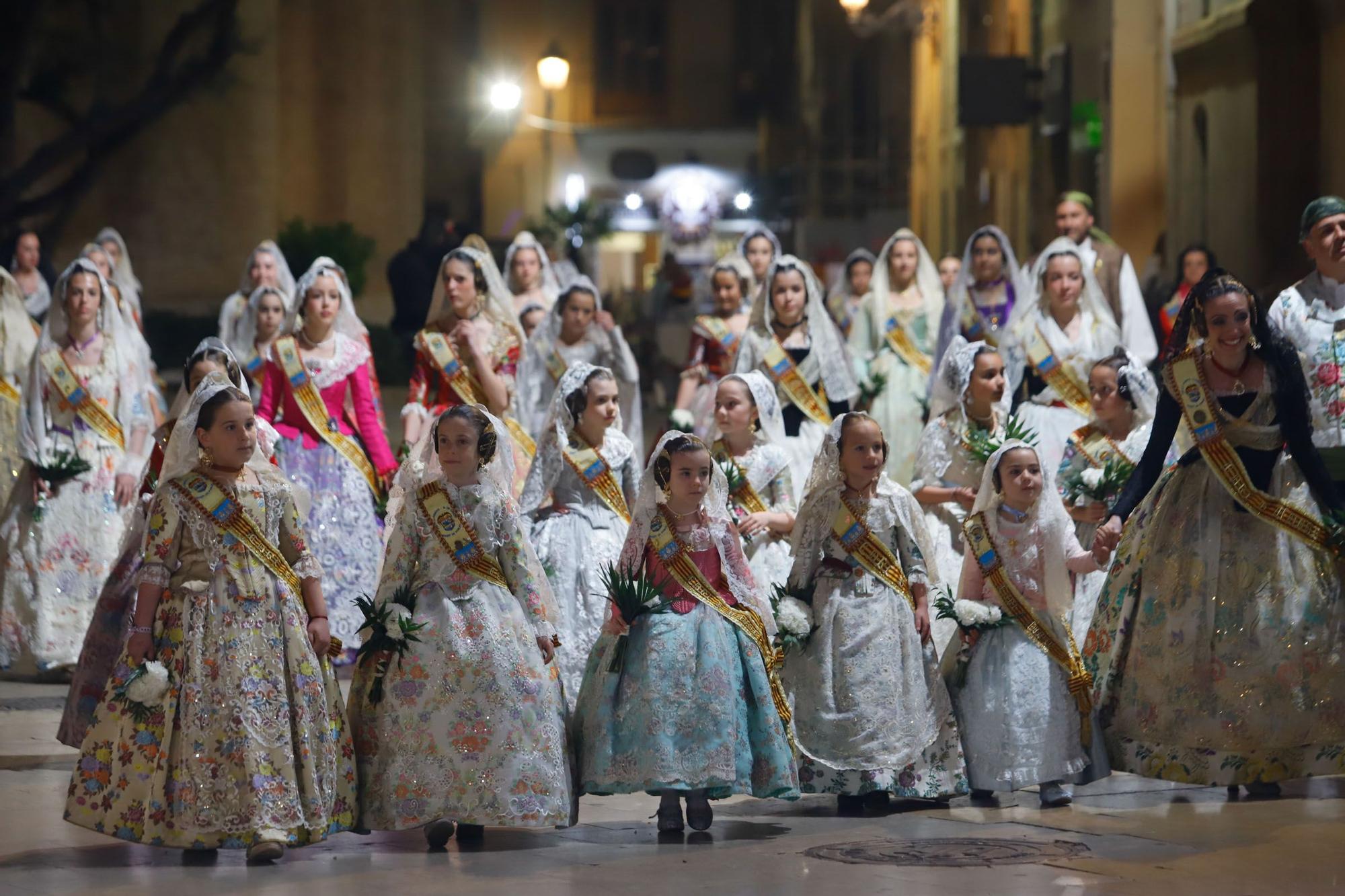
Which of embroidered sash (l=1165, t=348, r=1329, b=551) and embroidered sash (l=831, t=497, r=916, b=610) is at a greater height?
embroidered sash (l=1165, t=348, r=1329, b=551)

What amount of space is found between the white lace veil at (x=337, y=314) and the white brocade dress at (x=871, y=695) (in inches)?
144

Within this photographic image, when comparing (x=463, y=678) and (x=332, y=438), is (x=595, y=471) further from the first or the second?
(x=463, y=678)

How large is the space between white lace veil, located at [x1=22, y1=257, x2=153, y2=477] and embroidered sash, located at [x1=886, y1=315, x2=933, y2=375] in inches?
173

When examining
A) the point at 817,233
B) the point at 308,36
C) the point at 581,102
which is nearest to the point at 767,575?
the point at 308,36

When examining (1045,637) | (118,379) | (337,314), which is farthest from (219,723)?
(118,379)

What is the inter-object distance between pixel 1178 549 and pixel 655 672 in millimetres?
2072

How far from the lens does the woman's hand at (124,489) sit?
983cm

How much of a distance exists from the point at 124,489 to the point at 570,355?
103 inches

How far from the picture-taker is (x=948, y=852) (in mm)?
7008

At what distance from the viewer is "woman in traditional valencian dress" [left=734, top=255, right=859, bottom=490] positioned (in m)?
11.5

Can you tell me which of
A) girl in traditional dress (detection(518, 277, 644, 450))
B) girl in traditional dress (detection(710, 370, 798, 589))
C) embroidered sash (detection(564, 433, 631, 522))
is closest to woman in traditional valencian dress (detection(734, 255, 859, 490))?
girl in traditional dress (detection(518, 277, 644, 450))

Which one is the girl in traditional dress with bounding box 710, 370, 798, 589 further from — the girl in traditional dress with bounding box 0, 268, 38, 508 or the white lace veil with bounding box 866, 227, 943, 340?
the girl in traditional dress with bounding box 0, 268, 38, 508

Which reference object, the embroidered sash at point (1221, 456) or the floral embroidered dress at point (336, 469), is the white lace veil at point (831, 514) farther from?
the floral embroidered dress at point (336, 469)

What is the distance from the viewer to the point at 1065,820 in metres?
7.55
